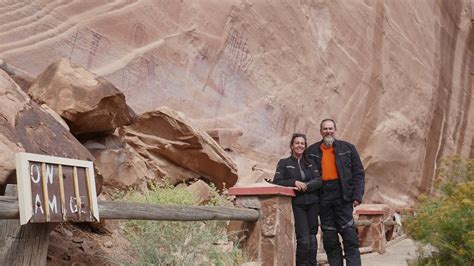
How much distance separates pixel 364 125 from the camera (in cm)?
1545

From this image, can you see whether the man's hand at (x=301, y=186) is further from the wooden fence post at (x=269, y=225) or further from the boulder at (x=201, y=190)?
the boulder at (x=201, y=190)

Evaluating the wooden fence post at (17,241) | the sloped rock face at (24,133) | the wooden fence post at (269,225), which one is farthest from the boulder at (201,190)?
the wooden fence post at (17,241)

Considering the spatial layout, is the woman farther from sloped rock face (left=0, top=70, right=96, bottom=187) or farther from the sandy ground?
the sandy ground

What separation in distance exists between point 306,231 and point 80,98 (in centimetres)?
→ 246

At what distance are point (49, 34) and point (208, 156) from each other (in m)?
2.88

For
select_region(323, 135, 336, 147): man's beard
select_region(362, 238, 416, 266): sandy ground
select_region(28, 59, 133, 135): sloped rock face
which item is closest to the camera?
select_region(323, 135, 336, 147): man's beard

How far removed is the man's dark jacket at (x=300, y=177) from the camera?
4891 mm

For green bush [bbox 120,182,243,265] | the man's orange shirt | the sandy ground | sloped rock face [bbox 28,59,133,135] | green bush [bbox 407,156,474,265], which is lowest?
the sandy ground

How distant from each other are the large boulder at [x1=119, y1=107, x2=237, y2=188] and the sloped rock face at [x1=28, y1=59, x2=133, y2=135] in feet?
6.29

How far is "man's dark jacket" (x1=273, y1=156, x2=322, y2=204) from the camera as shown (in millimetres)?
4891

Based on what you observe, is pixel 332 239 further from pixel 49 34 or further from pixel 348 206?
pixel 49 34

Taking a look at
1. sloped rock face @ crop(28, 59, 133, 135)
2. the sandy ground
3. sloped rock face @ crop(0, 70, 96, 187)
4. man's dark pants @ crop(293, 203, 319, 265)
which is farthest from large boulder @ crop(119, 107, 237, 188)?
sloped rock face @ crop(0, 70, 96, 187)

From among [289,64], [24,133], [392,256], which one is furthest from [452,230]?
[289,64]

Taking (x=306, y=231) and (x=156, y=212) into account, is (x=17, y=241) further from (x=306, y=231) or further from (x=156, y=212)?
(x=306, y=231)
